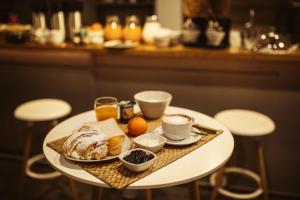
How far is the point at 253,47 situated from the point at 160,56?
2.28 ft

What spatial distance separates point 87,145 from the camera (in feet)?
4.44

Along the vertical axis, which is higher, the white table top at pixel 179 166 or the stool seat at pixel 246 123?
the white table top at pixel 179 166

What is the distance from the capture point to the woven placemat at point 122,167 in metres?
1.24

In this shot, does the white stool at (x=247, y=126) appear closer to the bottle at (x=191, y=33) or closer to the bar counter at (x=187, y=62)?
the bar counter at (x=187, y=62)

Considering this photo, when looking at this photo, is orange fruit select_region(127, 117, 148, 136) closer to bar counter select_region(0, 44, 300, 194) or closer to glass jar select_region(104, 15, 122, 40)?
bar counter select_region(0, 44, 300, 194)

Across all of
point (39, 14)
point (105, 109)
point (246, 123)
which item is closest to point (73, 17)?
point (39, 14)

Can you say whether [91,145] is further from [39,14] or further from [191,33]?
Answer: [39,14]

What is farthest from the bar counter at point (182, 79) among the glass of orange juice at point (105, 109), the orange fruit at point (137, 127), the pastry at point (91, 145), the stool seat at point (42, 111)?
the pastry at point (91, 145)

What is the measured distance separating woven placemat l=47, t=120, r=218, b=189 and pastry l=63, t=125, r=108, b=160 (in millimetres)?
36

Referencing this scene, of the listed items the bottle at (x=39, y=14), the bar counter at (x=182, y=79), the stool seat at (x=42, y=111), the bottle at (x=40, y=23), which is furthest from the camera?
the bottle at (x=39, y=14)

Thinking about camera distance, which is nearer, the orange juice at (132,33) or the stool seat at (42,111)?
the stool seat at (42,111)

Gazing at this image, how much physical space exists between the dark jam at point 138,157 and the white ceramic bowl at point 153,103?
427 mm

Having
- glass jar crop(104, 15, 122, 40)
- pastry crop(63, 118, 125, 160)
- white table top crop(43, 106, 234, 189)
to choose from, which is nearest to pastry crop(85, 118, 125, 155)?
pastry crop(63, 118, 125, 160)

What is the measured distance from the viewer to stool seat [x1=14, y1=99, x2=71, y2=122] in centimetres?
243
